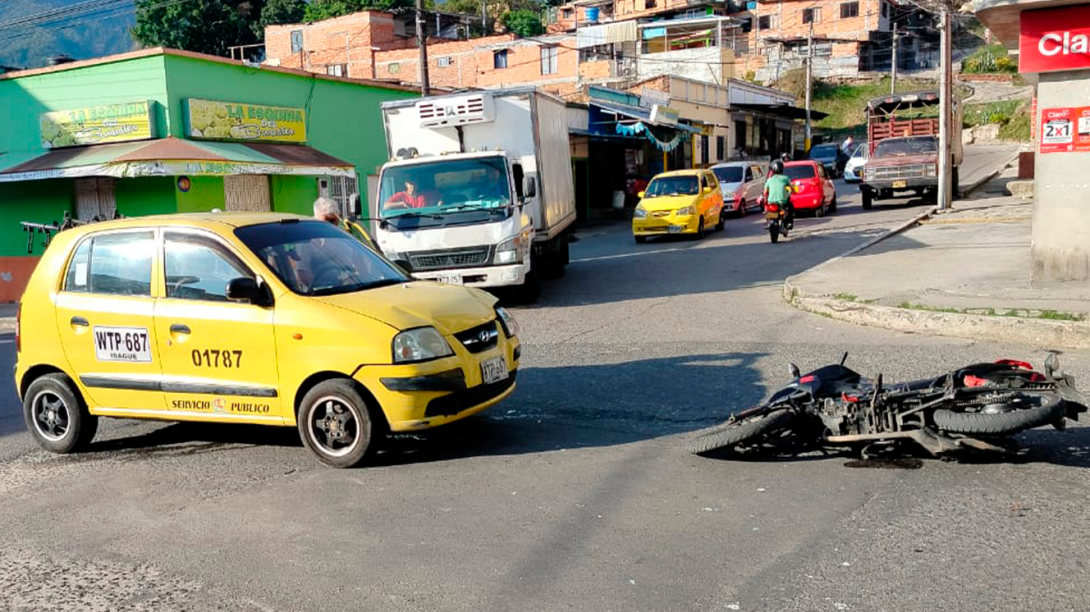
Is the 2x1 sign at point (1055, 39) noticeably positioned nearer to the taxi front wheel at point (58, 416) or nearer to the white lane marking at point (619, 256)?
the white lane marking at point (619, 256)

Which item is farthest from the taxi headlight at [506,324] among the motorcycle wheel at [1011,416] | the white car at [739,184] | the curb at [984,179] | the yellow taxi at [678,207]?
the curb at [984,179]

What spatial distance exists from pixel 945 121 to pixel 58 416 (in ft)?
72.2

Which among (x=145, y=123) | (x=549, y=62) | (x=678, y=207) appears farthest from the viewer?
(x=549, y=62)

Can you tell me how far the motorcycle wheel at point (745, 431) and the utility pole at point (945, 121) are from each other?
2023cm

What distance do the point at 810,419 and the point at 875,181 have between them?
23.0m

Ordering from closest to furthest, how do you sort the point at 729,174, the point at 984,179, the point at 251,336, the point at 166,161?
the point at 251,336 < the point at 166,161 < the point at 729,174 < the point at 984,179

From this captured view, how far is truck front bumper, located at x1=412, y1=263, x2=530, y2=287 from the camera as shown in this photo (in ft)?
43.5

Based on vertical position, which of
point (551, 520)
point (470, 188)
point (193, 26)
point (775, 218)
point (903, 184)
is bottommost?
point (551, 520)

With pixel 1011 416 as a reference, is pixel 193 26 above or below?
above

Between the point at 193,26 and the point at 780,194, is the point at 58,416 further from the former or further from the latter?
the point at 193,26

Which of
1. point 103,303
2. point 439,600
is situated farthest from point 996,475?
point 103,303

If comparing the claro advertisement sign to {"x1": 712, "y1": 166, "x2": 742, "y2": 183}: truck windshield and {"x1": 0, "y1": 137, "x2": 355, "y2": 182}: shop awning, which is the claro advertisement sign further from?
{"x1": 712, "y1": 166, "x2": 742, "y2": 183}: truck windshield

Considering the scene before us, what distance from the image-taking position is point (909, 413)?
18.4 feet

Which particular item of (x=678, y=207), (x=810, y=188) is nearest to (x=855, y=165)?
(x=810, y=188)
